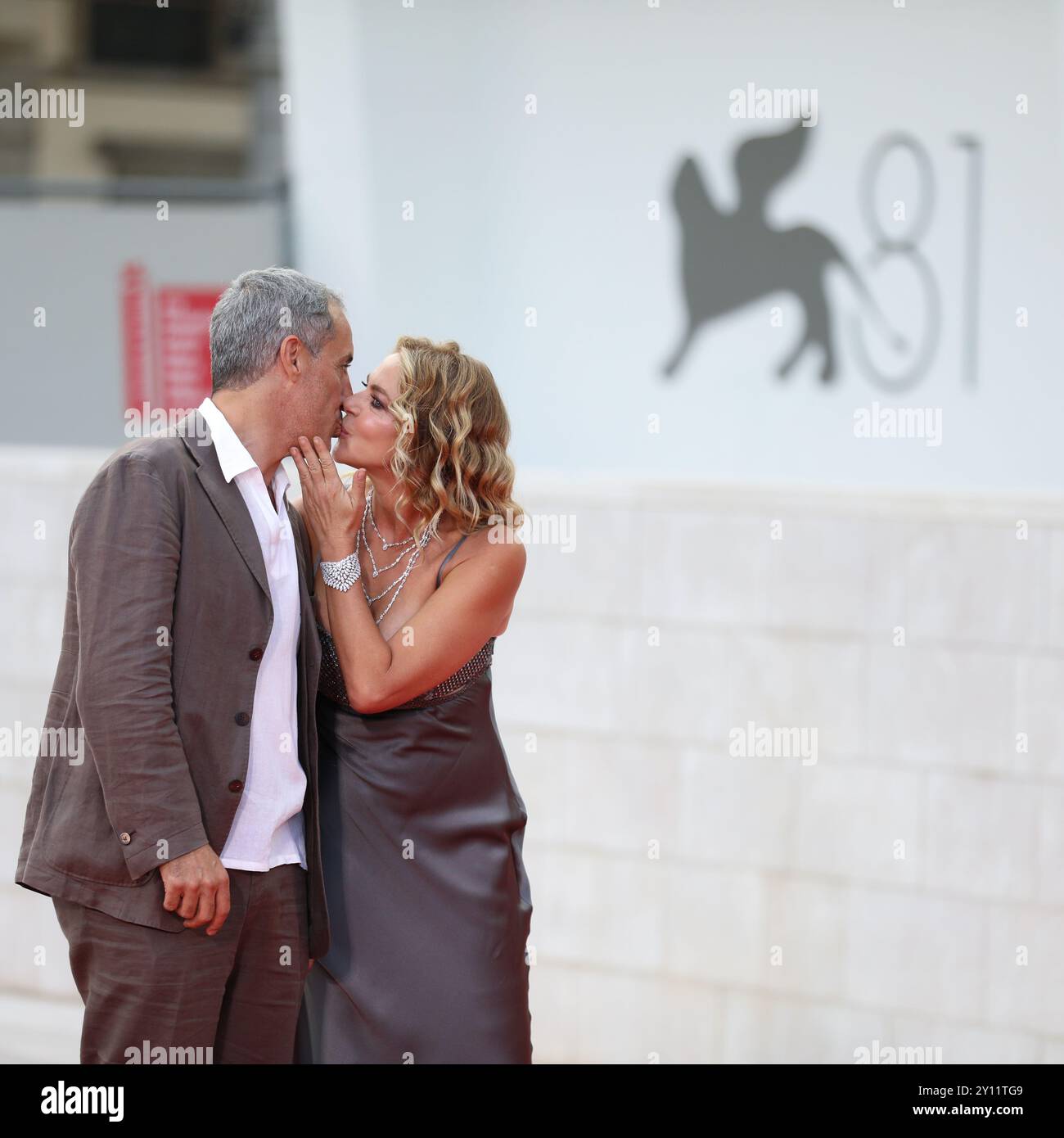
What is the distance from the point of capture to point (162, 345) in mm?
4828

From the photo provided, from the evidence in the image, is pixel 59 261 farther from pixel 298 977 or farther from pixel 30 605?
pixel 298 977

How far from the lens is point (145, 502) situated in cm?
227

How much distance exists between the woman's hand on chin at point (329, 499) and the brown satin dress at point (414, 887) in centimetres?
25

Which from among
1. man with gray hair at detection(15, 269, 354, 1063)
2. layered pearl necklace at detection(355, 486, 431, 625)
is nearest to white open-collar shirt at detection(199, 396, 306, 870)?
man with gray hair at detection(15, 269, 354, 1063)

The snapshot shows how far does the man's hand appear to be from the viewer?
7.50ft

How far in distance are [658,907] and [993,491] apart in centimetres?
150

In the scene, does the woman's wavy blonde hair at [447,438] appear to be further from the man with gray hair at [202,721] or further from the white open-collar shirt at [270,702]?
the white open-collar shirt at [270,702]

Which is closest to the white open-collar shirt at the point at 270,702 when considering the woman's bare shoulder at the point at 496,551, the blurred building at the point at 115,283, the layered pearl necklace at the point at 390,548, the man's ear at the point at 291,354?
the man's ear at the point at 291,354

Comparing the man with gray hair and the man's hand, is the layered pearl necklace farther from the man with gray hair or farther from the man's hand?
the man's hand

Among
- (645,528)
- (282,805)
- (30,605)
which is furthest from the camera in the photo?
(30,605)

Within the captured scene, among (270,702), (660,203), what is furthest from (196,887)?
(660,203)

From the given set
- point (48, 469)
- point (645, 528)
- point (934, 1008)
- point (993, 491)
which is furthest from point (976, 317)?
point (48, 469)

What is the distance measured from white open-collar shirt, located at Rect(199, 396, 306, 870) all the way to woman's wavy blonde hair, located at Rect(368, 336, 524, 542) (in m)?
0.33

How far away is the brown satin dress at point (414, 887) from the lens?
108 inches
